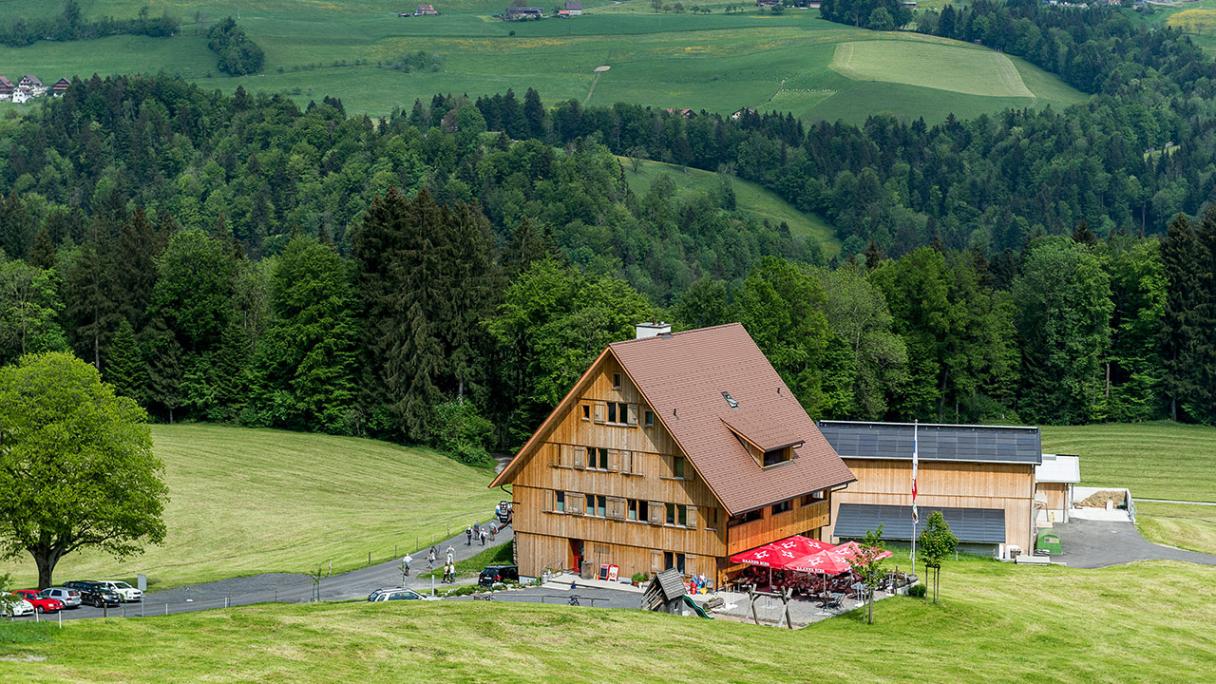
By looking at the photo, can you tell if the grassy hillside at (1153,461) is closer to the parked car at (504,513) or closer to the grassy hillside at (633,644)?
the grassy hillside at (633,644)

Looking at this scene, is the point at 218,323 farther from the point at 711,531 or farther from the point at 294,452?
the point at 711,531

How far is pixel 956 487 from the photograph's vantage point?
96.2 meters

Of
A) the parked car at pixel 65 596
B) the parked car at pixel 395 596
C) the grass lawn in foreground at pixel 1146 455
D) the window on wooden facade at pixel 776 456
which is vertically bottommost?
the grass lawn in foreground at pixel 1146 455

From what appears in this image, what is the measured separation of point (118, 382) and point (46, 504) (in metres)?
60.1

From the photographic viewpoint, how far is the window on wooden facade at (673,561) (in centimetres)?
8019

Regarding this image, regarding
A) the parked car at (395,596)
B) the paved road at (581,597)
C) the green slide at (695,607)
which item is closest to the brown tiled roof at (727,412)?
the green slide at (695,607)

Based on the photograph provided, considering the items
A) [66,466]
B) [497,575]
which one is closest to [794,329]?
[497,575]

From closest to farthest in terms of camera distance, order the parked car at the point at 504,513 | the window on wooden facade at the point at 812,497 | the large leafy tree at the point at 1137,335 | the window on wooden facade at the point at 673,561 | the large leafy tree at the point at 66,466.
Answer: the window on wooden facade at the point at 673,561, the large leafy tree at the point at 66,466, the window on wooden facade at the point at 812,497, the parked car at the point at 504,513, the large leafy tree at the point at 1137,335

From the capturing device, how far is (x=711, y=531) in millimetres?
79250

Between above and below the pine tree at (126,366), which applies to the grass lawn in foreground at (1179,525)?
below

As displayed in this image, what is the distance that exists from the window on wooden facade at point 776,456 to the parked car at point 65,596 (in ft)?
103

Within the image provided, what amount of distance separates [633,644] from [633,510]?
67.6ft

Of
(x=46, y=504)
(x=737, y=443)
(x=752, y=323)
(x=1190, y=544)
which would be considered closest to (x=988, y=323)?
(x=752, y=323)

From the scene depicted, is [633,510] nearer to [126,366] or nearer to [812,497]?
[812,497]
